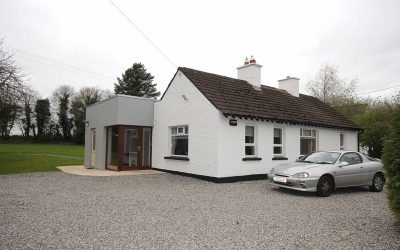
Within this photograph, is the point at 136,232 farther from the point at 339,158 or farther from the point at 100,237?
the point at 339,158

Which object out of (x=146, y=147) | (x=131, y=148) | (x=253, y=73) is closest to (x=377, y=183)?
(x=253, y=73)

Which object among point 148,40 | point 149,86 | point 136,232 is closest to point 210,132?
point 148,40

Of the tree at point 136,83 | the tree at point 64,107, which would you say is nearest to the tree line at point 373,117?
the tree at point 136,83

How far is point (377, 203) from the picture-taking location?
8094 mm

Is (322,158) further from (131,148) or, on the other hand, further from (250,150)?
(131,148)

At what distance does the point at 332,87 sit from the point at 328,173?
28.1 meters

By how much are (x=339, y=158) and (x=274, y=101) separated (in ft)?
20.1

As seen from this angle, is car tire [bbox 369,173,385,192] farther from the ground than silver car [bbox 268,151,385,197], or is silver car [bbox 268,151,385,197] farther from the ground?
silver car [bbox 268,151,385,197]

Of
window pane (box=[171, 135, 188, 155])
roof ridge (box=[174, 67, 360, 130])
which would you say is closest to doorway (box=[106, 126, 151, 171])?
window pane (box=[171, 135, 188, 155])

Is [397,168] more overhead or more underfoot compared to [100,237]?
more overhead

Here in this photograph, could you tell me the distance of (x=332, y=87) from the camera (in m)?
33.9

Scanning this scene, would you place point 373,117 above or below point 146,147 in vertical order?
above

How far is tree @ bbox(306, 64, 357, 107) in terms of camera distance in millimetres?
33344

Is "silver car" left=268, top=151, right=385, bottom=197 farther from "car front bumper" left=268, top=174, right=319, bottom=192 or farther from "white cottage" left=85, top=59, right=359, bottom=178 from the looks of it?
"white cottage" left=85, top=59, right=359, bottom=178
